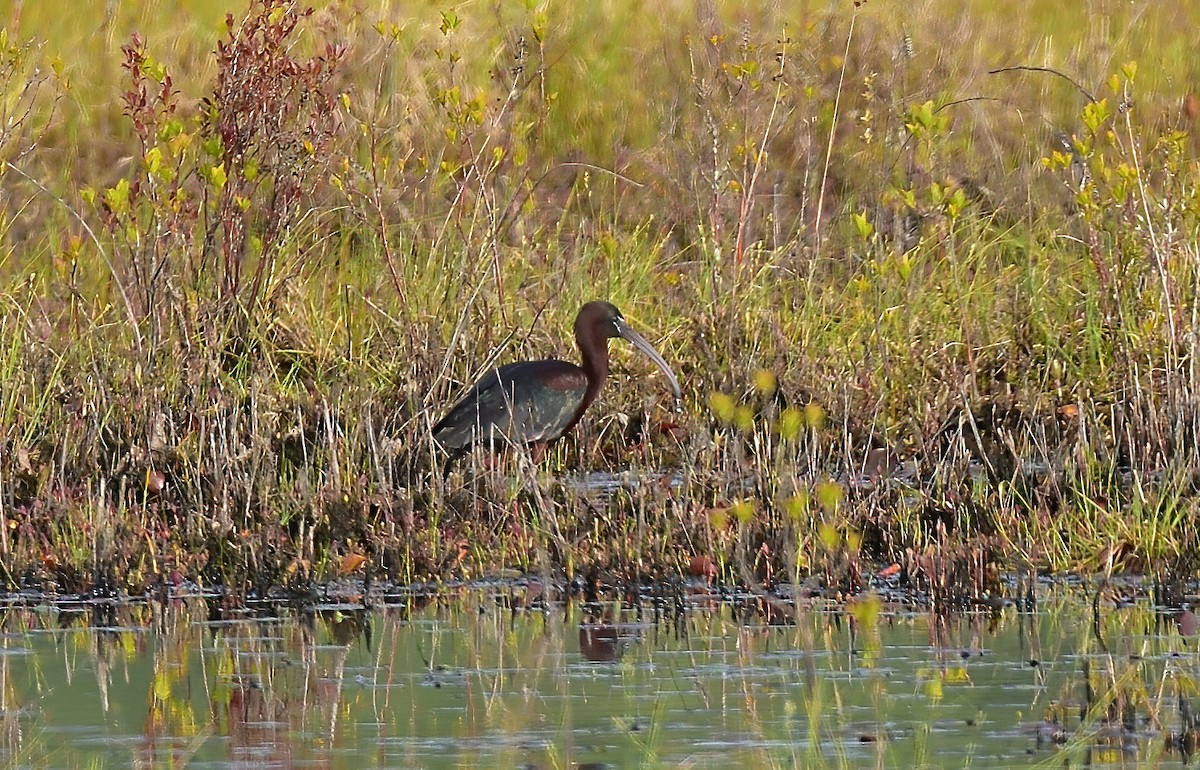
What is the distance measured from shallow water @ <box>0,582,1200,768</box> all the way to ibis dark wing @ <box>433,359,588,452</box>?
161cm

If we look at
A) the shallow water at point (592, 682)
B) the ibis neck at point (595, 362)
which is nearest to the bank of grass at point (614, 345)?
the ibis neck at point (595, 362)

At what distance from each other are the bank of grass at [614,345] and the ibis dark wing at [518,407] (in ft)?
0.57

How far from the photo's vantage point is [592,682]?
5137 mm

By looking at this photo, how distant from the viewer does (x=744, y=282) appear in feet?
28.7

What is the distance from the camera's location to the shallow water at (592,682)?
4488 millimetres

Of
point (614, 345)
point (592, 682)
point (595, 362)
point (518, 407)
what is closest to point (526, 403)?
point (518, 407)

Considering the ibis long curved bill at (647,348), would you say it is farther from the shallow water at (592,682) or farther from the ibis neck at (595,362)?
the shallow water at (592,682)

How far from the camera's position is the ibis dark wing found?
795 centimetres

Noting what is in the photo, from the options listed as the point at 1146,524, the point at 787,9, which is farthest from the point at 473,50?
the point at 1146,524

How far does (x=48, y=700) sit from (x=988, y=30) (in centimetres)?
994

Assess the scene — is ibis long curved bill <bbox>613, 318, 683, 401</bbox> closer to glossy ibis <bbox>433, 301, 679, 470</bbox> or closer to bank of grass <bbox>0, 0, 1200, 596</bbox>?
glossy ibis <bbox>433, 301, 679, 470</bbox>

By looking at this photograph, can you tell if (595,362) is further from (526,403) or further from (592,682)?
(592,682)

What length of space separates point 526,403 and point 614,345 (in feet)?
4.77

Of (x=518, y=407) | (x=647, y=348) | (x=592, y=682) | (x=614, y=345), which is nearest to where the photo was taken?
(x=592, y=682)
